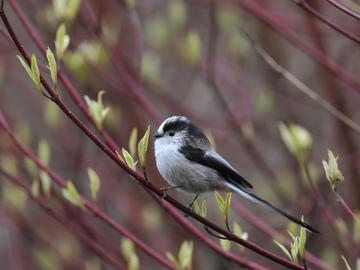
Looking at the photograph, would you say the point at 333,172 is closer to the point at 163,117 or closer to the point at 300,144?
the point at 300,144

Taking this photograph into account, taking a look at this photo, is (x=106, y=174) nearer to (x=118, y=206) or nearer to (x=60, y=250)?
(x=118, y=206)

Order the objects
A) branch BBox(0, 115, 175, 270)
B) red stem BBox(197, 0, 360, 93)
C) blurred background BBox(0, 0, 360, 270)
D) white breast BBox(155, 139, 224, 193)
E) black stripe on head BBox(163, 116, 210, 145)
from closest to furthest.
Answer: branch BBox(0, 115, 175, 270), white breast BBox(155, 139, 224, 193), black stripe on head BBox(163, 116, 210, 145), red stem BBox(197, 0, 360, 93), blurred background BBox(0, 0, 360, 270)

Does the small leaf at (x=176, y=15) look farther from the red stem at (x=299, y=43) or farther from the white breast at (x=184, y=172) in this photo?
the white breast at (x=184, y=172)

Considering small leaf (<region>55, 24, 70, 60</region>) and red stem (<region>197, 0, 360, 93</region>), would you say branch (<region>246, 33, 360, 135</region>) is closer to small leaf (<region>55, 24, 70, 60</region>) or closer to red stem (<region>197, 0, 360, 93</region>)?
red stem (<region>197, 0, 360, 93</region>)

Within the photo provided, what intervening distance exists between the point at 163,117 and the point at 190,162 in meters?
1.30

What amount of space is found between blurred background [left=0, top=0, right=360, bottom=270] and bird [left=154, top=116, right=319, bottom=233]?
0.93 ft

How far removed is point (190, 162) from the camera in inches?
95.0

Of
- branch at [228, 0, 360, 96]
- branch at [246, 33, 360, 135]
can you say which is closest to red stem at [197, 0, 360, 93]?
branch at [228, 0, 360, 96]

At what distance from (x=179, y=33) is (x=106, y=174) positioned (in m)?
1.09

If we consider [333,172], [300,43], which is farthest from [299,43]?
[333,172]

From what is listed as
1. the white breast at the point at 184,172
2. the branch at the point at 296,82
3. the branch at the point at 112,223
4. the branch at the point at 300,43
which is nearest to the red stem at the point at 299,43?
the branch at the point at 300,43

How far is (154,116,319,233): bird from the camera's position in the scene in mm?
2309

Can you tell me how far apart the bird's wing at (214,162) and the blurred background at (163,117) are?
1.00 ft

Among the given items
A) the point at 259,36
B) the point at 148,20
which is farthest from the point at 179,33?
the point at 259,36
